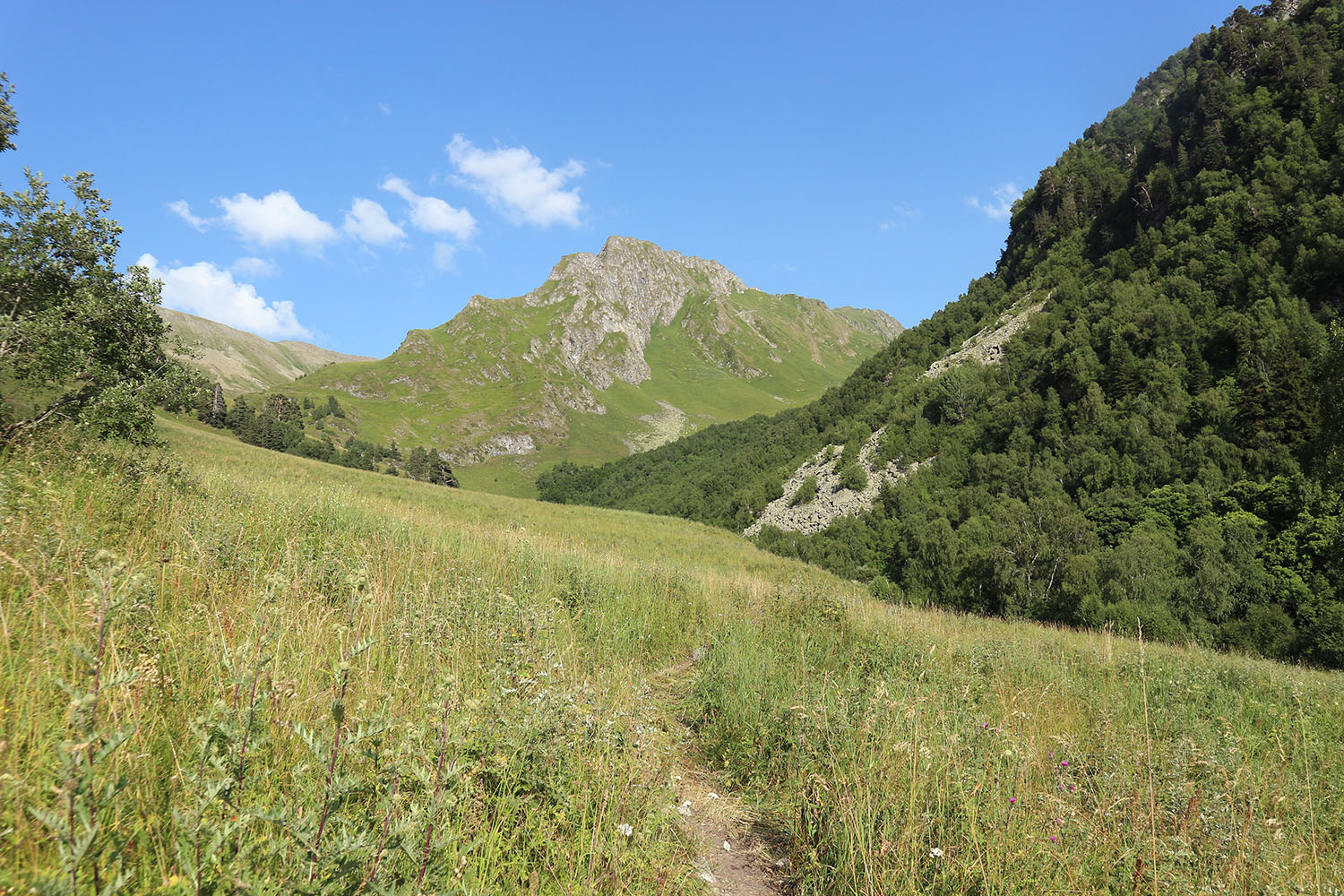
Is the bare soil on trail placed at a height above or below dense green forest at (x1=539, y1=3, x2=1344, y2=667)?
below

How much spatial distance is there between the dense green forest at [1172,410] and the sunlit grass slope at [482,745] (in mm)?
22401

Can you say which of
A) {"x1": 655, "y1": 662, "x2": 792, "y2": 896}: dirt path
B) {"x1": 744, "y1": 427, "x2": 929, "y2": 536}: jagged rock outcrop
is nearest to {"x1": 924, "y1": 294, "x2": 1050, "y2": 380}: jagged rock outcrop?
{"x1": 744, "y1": 427, "x2": 929, "y2": 536}: jagged rock outcrop

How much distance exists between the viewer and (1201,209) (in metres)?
59.9

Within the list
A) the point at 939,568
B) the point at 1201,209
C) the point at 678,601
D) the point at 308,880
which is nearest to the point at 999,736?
the point at 308,880

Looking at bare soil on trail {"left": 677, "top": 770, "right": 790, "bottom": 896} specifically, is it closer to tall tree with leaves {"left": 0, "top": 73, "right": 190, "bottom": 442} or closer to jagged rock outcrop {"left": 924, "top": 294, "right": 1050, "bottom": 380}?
tall tree with leaves {"left": 0, "top": 73, "right": 190, "bottom": 442}

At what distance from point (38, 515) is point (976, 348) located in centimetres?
8981

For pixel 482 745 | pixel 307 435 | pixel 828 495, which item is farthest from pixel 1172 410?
pixel 307 435

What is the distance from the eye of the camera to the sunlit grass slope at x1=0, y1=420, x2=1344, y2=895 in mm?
2096

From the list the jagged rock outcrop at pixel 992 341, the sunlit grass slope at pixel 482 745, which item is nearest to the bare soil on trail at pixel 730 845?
the sunlit grass slope at pixel 482 745

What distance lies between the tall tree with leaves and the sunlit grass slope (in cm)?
180

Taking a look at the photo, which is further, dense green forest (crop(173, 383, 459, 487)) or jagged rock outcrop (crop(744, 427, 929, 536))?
dense green forest (crop(173, 383, 459, 487))

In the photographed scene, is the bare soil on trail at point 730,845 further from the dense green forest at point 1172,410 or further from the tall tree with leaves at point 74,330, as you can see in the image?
the dense green forest at point 1172,410

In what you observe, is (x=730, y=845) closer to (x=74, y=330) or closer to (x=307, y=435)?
(x=74, y=330)

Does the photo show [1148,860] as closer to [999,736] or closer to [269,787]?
[999,736]
